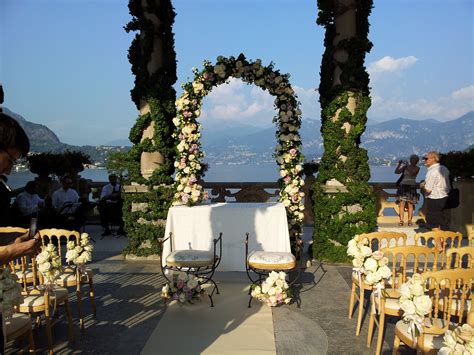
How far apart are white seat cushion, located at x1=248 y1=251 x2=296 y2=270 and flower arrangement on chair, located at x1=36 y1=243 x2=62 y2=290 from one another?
106 inches

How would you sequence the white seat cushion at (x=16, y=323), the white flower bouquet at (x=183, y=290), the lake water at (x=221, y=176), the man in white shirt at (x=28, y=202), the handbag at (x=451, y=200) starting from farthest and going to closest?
1. the lake water at (x=221, y=176)
2. the man in white shirt at (x=28, y=202)
3. the handbag at (x=451, y=200)
4. the white flower bouquet at (x=183, y=290)
5. the white seat cushion at (x=16, y=323)

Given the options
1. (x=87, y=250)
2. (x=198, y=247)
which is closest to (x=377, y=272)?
(x=87, y=250)

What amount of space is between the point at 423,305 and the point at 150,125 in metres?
6.61

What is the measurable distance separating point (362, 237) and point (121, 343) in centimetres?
Answer: 304

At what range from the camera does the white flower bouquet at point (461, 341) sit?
249cm

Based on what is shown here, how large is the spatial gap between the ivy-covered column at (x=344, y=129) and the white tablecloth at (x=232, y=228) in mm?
1250

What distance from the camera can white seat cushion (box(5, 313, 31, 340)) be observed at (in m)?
4.03

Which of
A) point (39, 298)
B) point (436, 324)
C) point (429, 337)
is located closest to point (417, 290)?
point (429, 337)

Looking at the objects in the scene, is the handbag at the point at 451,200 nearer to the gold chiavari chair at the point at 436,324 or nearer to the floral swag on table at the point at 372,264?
the floral swag on table at the point at 372,264

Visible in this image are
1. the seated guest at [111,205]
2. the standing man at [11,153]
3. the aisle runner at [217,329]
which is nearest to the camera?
the standing man at [11,153]

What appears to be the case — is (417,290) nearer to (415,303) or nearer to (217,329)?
(415,303)

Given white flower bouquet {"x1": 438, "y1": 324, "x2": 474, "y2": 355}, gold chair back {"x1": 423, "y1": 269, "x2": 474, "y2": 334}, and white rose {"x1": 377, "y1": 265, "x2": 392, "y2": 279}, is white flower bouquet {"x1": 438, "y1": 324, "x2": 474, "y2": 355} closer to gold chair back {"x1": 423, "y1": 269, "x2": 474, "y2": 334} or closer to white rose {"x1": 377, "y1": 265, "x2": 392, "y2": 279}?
gold chair back {"x1": 423, "y1": 269, "x2": 474, "y2": 334}

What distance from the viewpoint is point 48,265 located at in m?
4.60

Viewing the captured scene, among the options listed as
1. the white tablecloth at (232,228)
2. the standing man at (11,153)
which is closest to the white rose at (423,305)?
the standing man at (11,153)
